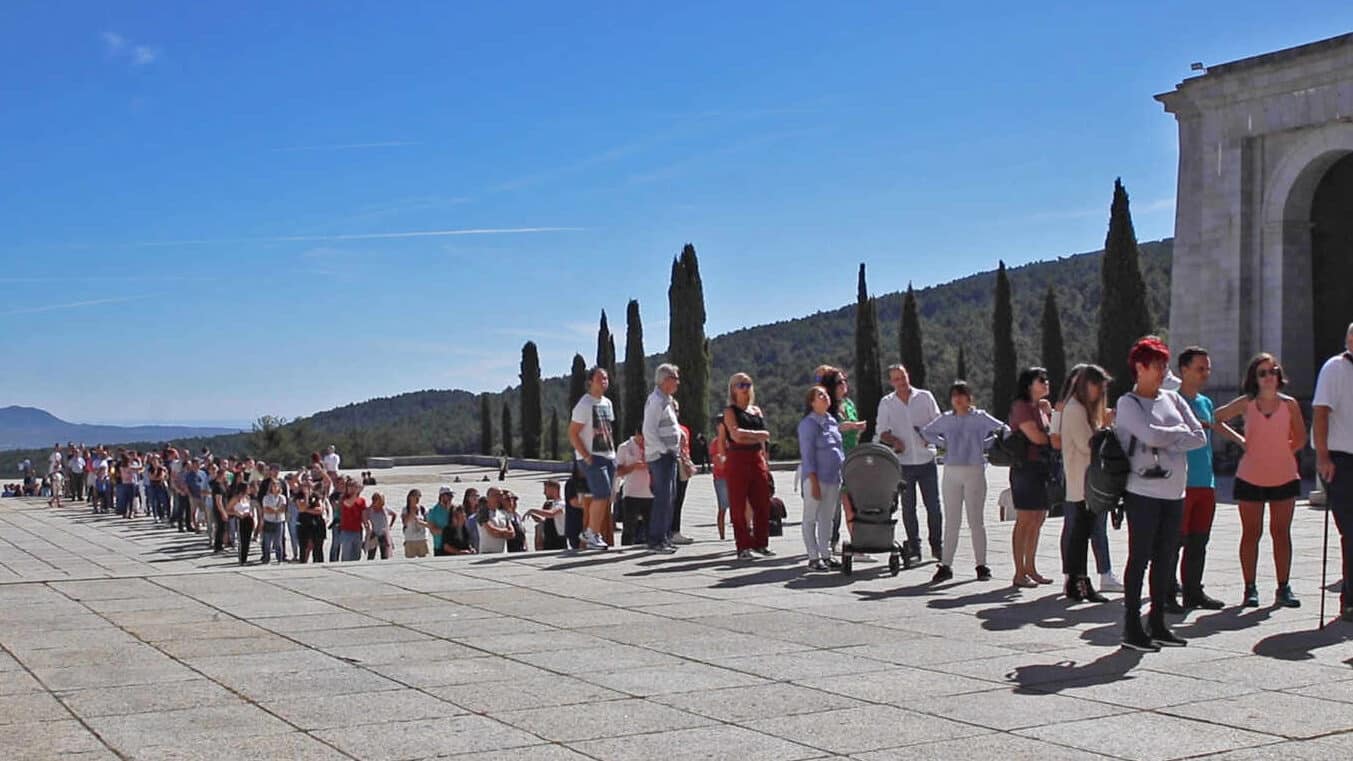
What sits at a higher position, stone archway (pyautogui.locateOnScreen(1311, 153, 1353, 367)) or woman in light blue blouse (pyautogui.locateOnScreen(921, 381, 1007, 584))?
stone archway (pyautogui.locateOnScreen(1311, 153, 1353, 367))

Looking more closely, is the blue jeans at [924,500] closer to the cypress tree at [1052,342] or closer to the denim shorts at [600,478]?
the denim shorts at [600,478]

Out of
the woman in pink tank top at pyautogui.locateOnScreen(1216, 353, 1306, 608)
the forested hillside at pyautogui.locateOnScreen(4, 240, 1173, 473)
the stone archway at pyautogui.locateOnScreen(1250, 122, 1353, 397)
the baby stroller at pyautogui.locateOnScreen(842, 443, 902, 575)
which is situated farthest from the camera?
the forested hillside at pyautogui.locateOnScreen(4, 240, 1173, 473)

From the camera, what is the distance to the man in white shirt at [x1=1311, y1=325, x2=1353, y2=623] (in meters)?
8.28

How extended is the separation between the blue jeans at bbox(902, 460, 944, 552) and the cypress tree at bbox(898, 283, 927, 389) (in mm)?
38606

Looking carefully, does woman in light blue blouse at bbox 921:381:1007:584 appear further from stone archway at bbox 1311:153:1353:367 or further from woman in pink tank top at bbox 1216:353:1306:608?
stone archway at bbox 1311:153:1353:367

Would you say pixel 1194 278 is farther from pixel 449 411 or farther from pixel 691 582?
pixel 449 411

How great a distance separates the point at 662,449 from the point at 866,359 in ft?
124

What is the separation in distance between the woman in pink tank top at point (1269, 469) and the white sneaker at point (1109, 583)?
880mm

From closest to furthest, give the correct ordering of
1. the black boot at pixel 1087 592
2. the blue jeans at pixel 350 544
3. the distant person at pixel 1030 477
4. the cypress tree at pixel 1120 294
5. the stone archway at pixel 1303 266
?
the black boot at pixel 1087 592 → the distant person at pixel 1030 477 → the blue jeans at pixel 350 544 → the stone archway at pixel 1303 266 → the cypress tree at pixel 1120 294

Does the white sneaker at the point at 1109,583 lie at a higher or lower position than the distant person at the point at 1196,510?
lower

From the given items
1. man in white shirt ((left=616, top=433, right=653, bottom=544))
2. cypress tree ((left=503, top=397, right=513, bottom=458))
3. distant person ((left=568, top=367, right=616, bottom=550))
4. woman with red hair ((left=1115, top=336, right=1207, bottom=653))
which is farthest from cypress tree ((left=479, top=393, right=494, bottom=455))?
woman with red hair ((left=1115, top=336, right=1207, bottom=653))

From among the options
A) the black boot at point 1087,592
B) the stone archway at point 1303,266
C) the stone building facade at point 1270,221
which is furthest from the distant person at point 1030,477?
the stone archway at point 1303,266

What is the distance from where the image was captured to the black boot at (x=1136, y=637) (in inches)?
287

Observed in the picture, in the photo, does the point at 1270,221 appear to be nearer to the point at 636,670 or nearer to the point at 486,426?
the point at 636,670
